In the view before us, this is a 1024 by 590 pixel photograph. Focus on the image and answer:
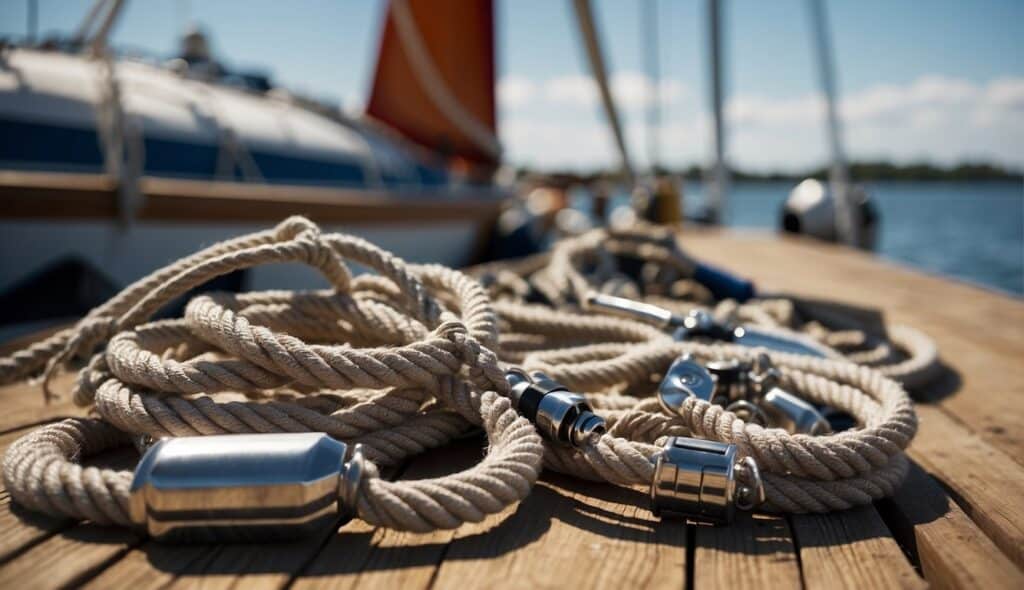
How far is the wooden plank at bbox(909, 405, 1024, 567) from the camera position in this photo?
41.2 inches

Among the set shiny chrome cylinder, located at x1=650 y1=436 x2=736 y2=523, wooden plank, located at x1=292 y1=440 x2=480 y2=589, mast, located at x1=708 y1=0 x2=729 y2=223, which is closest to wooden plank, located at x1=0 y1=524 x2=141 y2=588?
wooden plank, located at x1=292 y1=440 x2=480 y2=589

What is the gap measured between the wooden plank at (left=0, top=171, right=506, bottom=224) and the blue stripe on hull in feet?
0.58

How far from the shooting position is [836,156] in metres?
6.71

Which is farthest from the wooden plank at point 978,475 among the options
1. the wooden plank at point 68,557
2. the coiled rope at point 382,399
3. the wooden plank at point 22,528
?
the wooden plank at point 22,528

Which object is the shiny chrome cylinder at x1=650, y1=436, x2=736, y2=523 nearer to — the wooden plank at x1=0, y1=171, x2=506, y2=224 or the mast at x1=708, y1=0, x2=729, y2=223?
the wooden plank at x1=0, y1=171, x2=506, y2=224

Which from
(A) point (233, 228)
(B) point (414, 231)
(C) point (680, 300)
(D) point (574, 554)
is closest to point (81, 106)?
(A) point (233, 228)

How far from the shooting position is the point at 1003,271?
11844mm

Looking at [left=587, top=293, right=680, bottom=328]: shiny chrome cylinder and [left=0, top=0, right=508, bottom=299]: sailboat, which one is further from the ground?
[left=0, top=0, right=508, bottom=299]: sailboat

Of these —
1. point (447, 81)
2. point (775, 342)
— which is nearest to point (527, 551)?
point (775, 342)

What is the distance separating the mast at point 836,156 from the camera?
6.67 metres

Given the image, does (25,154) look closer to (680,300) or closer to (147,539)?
(680,300)

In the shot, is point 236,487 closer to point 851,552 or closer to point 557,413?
point 557,413

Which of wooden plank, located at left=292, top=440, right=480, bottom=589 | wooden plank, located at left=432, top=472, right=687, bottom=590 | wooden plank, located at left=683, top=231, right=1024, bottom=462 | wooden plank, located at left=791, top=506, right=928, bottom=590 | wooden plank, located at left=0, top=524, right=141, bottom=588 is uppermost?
wooden plank, located at left=0, top=524, right=141, bottom=588

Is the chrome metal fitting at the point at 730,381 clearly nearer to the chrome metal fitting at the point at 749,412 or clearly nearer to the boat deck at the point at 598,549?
the chrome metal fitting at the point at 749,412
